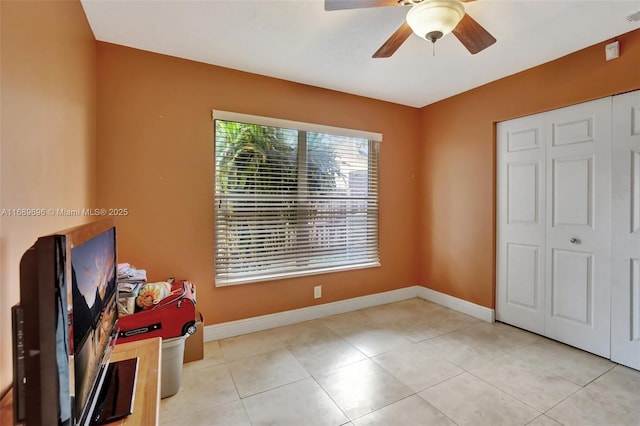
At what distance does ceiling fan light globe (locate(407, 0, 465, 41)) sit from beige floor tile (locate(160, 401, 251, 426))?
94.9 inches

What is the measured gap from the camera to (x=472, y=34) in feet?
5.78

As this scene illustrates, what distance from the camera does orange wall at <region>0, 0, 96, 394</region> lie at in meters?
0.97

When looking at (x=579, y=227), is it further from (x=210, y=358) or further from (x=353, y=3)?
(x=210, y=358)

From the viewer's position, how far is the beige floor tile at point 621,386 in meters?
1.85

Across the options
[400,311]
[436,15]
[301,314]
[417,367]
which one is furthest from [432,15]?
[400,311]

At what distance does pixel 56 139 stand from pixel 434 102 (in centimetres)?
366

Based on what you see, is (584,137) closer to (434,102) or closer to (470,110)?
(470,110)

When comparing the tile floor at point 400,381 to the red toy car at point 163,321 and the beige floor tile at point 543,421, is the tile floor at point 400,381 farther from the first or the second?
the red toy car at point 163,321

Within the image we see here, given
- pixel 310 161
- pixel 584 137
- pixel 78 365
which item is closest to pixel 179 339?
pixel 78 365

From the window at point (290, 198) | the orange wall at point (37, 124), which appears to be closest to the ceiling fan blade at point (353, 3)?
the orange wall at point (37, 124)

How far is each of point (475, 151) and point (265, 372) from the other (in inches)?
118

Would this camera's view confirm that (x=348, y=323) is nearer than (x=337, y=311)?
Yes

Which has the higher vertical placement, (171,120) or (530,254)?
(171,120)

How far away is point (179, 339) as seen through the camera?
1958mm
